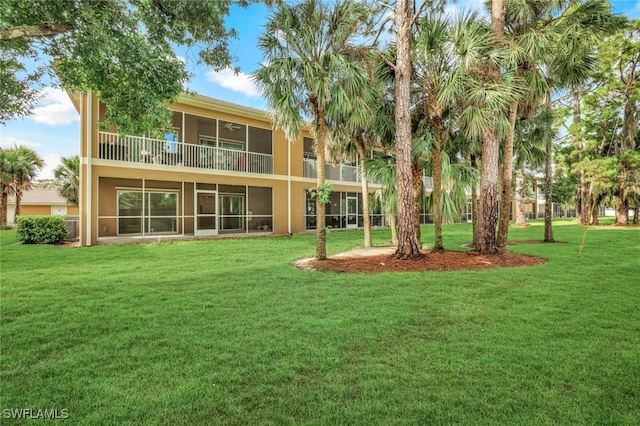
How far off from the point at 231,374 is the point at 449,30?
33.0 feet

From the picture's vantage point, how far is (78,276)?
6848mm

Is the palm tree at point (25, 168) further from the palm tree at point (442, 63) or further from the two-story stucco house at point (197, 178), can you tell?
the palm tree at point (442, 63)

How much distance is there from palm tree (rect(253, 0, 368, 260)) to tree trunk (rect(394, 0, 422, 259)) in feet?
3.41

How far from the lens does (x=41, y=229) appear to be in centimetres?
1268

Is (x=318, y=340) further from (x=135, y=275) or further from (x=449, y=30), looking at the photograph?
(x=449, y=30)

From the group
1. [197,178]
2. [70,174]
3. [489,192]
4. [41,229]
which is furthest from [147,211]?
[489,192]

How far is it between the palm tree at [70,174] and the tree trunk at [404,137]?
20.1 m

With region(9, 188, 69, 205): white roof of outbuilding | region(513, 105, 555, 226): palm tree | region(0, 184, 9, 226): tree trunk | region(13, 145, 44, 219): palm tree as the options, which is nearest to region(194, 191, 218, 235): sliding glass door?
region(513, 105, 555, 226): palm tree


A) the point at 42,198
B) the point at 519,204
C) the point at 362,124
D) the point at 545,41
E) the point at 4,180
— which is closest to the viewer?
the point at 545,41

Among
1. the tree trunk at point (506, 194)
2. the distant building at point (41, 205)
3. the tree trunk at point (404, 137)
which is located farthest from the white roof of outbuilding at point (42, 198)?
the tree trunk at point (506, 194)

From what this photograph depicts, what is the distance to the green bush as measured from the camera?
12484mm

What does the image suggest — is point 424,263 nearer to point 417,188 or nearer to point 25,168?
point 417,188

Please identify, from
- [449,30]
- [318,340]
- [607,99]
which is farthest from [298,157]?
[607,99]

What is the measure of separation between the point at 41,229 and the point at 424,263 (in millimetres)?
14318
